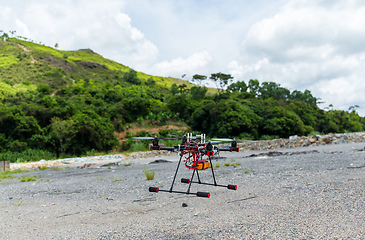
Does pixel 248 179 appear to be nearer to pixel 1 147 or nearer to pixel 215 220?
pixel 215 220

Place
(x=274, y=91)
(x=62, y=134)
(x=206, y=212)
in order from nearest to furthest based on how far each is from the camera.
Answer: (x=206, y=212) < (x=62, y=134) < (x=274, y=91)

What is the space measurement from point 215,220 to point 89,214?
2.83 metres

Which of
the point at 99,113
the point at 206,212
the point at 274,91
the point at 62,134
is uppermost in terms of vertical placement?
the point at 274,91

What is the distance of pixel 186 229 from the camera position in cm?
436

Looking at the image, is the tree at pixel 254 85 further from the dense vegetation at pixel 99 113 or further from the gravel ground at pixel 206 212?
the gravel ground at pixel 206 212

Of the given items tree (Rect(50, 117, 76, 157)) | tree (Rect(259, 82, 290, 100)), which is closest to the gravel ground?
tree (Rect(50, 117, 76, 157))

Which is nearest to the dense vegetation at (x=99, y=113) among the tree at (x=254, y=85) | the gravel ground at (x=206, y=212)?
the tree at (x=254, y=85)

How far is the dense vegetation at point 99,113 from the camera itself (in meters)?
25.5

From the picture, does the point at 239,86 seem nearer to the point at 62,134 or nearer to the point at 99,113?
the point at 99,113

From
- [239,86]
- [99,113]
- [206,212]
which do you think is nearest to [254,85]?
[239,86]

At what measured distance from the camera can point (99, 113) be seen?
38844mm

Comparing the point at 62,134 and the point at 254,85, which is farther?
the point at 254,85

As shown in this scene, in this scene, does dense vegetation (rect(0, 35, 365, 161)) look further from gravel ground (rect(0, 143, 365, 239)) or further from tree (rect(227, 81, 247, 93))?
gravel ground (rect(0, 143, 365, 239))

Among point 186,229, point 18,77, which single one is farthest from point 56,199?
point 18,77
